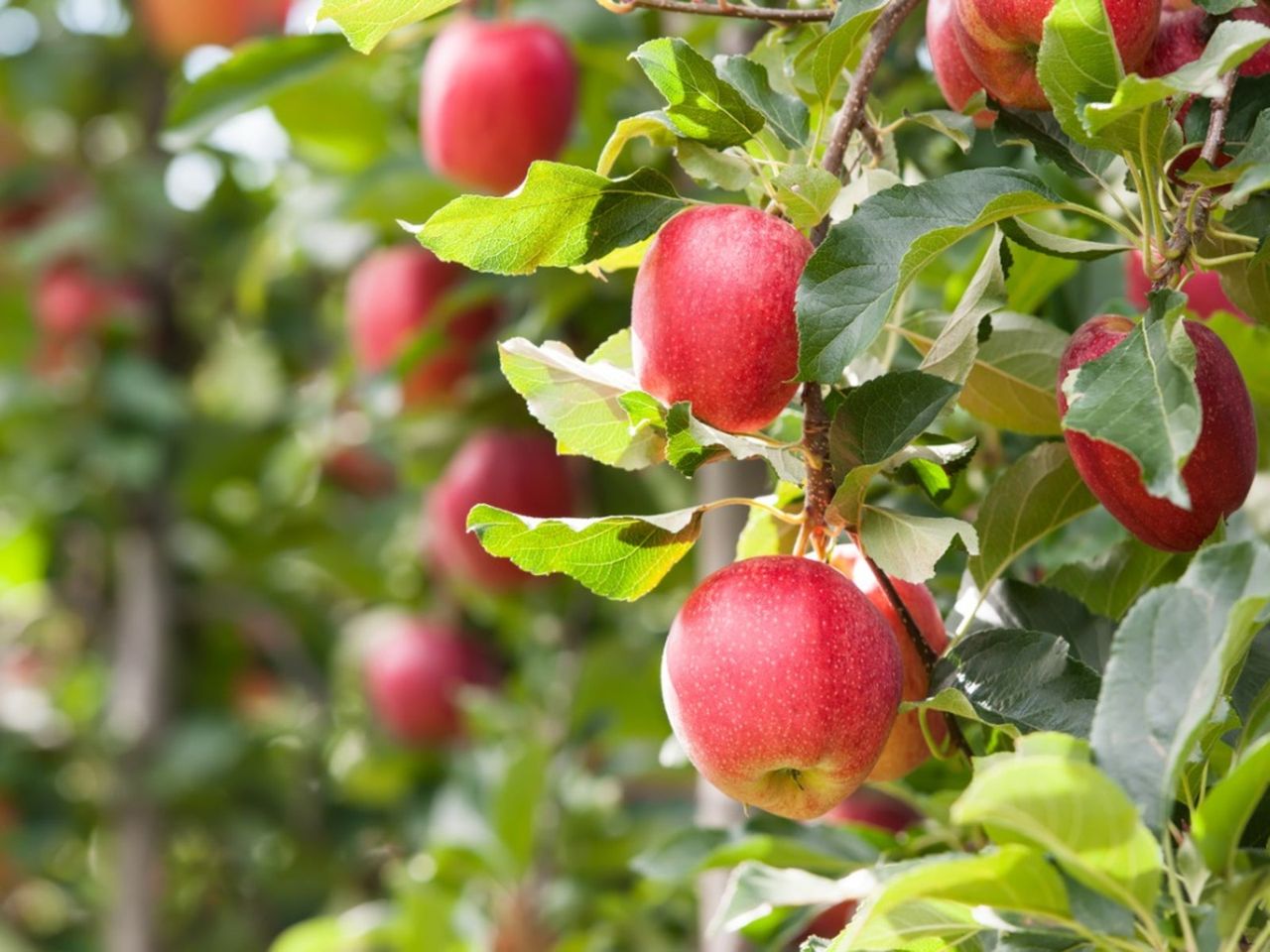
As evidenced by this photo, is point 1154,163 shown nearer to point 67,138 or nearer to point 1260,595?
point 1260,595

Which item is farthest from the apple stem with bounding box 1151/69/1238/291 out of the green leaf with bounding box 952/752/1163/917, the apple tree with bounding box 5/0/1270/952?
the green leaf with bounding box 952/752/1163/917

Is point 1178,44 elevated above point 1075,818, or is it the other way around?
point 1178,44

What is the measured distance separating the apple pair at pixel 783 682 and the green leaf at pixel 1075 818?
0.33ft

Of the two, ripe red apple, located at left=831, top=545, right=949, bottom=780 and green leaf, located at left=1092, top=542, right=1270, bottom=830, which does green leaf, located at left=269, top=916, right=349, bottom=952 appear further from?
green leaf, located at left=1092, top=542, right=1270, bottom=830

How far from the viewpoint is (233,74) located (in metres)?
1.24

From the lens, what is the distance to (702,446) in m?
0.57

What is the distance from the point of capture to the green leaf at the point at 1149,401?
46cm

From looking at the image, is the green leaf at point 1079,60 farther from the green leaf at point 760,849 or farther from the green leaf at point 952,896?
the green leaf at point 760,849

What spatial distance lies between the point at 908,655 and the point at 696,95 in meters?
0.25

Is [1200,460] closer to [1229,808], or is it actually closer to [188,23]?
[1229,808]

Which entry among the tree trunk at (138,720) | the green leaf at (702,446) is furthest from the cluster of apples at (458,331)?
the green leaf at (702,446)

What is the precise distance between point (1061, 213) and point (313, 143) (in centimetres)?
99

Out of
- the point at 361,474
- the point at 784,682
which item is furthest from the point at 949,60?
the point at 361,474

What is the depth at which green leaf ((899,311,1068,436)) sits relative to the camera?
2.20 feet
